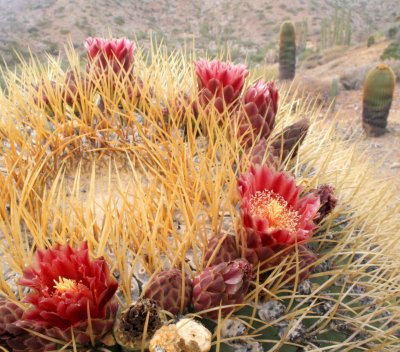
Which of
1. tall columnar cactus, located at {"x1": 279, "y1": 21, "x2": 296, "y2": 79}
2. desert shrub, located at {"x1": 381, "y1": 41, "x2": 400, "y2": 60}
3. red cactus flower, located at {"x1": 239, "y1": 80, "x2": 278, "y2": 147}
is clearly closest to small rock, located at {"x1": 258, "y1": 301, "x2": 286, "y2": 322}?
red cactus flower, located at {"x1": 239, "y1": 80, "x2": 278, "y2": 147}

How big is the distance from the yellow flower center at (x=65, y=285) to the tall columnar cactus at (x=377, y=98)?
26.2 ft

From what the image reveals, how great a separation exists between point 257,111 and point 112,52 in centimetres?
83

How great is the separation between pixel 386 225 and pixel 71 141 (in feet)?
4.22

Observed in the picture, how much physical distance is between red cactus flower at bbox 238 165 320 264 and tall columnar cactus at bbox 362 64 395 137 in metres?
7.48

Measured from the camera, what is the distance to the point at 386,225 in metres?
1.83

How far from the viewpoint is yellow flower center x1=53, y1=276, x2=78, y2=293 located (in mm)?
1001

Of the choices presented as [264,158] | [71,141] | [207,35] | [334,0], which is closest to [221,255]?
[264,158]

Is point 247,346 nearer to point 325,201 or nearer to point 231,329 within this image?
point 231,329

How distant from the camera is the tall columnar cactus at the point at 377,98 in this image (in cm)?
801

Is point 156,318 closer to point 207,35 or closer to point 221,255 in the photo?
point 221,255

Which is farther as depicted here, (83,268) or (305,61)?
(305,61)

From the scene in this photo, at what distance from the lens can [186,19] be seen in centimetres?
3092

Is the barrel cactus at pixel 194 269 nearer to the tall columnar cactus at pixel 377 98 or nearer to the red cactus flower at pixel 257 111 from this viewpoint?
the red cactus flower at pixel 257 111

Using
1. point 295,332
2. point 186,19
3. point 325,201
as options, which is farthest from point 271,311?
point 186,19
